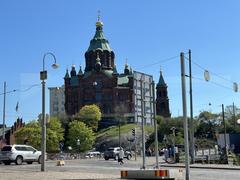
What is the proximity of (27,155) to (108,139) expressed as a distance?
96.4 meters

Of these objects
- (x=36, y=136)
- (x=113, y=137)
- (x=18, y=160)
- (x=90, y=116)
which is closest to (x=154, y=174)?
(x=18, y=160)

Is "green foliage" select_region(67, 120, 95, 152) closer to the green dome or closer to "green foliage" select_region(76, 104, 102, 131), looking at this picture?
"green foliage" select_region(76, 104, 102, 131)

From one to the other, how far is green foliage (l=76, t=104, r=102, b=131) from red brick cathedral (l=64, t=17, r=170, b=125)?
12601mm

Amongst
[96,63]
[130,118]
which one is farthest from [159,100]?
[96,63]

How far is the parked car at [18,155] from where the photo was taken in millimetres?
44594

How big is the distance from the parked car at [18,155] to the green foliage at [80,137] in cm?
7640

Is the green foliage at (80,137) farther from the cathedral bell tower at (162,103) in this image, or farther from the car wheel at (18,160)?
the car wheel at (18,160)

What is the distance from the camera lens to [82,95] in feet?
534

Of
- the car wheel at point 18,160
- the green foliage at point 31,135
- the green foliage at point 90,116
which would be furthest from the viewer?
→ the green foliage at point 90,116

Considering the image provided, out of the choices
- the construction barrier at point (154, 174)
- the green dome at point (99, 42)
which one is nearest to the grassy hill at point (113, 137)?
the green dome at point (99, 42)

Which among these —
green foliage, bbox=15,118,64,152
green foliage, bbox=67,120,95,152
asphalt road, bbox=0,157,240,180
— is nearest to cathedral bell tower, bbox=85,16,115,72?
green foliage, bbox=67,120,95,152

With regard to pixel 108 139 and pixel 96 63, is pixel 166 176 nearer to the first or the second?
pixel 108 139

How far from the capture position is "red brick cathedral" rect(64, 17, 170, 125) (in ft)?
525

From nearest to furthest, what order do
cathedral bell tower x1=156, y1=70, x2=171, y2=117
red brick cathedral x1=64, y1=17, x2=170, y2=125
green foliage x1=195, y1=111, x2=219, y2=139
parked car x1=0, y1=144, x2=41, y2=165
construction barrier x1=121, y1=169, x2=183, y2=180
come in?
construction barrier x1=121, y1=169, x2=183, y2=180 < parked car x1=0, y1=144, x2=41, y2=165 < green foliage x1=195, y1=111, x2=219, y2=139 < red brick cathedral x1=64, y1=17, x2=170, y2=125 < cathedral bell tower x1=156, y1=70, x2=171, y2=117
